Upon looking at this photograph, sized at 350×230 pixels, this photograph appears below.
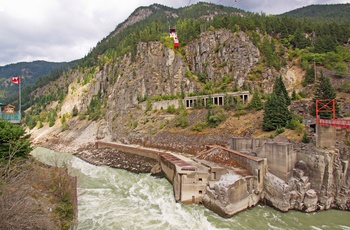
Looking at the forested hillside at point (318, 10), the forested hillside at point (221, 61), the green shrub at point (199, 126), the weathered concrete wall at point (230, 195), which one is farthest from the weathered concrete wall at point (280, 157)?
the forested hillside at point (318, 10)

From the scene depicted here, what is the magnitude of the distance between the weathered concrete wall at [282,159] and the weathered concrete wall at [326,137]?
3281mm

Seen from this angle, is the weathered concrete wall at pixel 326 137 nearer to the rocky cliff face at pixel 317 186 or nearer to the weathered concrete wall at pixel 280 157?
the rocky cliff face at pixel 317 186

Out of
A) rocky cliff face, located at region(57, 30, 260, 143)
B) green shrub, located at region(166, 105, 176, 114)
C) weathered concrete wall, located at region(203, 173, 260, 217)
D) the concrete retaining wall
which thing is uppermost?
rocky cliff face, located at region(57, 30, 260, 143)

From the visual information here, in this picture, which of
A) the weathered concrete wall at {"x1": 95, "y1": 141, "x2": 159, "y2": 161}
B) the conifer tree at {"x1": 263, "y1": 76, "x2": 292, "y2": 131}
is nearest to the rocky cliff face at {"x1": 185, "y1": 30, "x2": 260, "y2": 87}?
the conifer tree at {"x1": 263, "y1": 76, "x2": 292, "y2": 131}

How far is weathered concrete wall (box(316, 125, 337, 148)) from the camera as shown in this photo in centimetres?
2491

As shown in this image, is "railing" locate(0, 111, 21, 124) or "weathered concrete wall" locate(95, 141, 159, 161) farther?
"weathered concrete wall" locate(95, 141, 159, 161)

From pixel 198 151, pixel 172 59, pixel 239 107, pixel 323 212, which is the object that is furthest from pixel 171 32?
pixel 323 212

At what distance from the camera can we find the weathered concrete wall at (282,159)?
2380cm

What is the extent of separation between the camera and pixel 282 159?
24.1 metres

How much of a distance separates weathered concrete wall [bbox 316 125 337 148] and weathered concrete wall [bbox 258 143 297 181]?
328 centimetres

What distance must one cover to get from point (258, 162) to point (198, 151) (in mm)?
16481

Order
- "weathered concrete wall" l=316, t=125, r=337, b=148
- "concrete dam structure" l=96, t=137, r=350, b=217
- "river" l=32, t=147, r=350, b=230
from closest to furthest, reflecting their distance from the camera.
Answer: "river" l=32, t=147, r=350, b=230 < "concrete dam structure" l=96, t=137, r=350, b=217 < "weathered concrete wall" l=316, t=125, r=337, b=148

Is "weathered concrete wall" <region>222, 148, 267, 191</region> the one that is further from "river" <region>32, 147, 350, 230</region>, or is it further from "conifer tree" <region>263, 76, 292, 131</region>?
"conifer tree" <region>263, 76, 292, 131</region>

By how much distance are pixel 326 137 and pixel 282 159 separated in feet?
18.6
